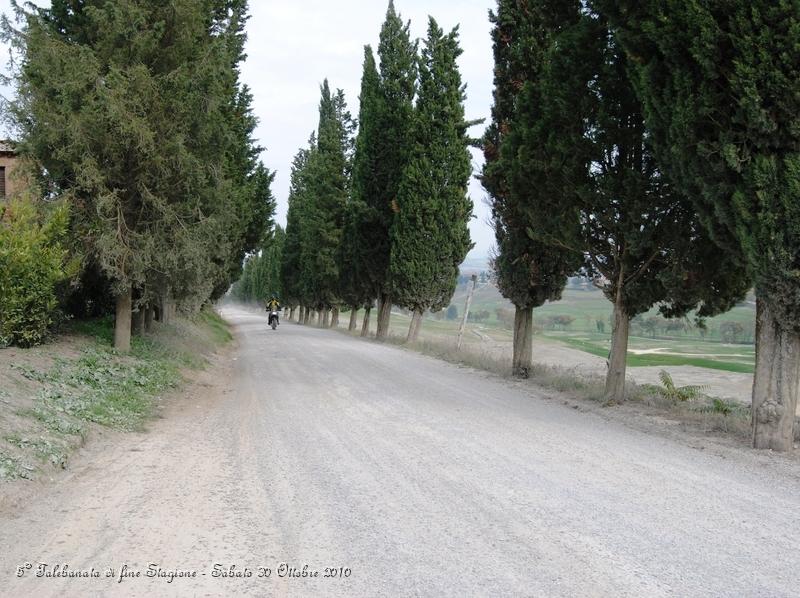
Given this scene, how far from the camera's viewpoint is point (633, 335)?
6056 cm

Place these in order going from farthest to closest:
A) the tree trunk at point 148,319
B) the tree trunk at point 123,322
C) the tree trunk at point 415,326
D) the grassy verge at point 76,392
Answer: the tree trunk at point 415,326
the tree trunk at point 148,319
the tree trunk at point 123,322
the grassy verge at point 76,392

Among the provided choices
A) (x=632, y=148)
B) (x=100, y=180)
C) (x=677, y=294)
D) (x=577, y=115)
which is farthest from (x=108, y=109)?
(x=677, y=294)

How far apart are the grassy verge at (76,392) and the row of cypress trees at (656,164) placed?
798 cm

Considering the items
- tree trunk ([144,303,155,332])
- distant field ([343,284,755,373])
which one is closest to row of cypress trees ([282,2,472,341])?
distant field ([343,284,755,373])

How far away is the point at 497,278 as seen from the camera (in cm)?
1778

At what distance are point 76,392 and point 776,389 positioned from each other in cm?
918

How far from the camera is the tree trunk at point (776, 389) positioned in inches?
320

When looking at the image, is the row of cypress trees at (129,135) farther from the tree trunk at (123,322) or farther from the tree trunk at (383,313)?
the tree trunk at (383,313)

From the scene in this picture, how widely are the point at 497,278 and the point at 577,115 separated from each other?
6117 millimetres

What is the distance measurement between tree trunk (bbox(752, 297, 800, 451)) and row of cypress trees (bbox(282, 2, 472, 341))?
19.7 metres

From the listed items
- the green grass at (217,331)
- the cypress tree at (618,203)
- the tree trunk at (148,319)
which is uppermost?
the cypress tree at (618,203)

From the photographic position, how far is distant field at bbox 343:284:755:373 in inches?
1091

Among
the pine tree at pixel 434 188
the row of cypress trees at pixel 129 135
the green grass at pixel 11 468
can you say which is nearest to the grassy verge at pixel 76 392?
the green grass at pixel 11 468

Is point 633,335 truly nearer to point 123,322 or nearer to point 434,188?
point 434,188
